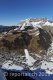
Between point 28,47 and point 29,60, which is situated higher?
point 28,47

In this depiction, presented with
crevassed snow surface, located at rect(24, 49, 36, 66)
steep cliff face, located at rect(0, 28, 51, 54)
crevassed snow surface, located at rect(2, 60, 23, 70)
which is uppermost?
steep cliff face, located at rect(0, 28, 51, 54)

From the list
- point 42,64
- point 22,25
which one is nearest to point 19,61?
point 42,64

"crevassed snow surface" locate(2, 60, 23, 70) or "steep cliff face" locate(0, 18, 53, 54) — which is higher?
"steep cliff face" locate(0, 18, 53, 54)

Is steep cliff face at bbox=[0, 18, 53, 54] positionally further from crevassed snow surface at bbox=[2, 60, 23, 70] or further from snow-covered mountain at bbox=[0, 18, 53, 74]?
crevassed snow surface at bbox=[2, 60, 23, 70]

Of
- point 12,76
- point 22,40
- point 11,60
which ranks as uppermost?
point 22,40

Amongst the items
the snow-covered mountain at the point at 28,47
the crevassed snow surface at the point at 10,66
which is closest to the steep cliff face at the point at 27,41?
the snow-covered mountain at the point at 28,47

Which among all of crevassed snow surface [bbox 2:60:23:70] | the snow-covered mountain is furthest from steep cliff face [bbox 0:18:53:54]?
crevassed snow surface [bbox 2:60:23:70]

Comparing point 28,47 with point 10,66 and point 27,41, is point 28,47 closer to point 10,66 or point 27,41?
point 27,41

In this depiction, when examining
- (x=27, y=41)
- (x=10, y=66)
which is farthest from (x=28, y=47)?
(x=10, y=66)

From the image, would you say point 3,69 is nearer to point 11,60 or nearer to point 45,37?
point 11,60

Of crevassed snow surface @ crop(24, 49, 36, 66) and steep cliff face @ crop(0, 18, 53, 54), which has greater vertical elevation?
steep cliff face @ crop(0, 18, 53, 54)

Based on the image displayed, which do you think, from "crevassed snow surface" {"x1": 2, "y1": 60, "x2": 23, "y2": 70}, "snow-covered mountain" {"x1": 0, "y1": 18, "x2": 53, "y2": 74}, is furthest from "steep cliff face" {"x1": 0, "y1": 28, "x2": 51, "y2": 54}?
"crevassed snow surface" {"x1": 2, "y1": 60, "x2": 23, "y2": 70}
